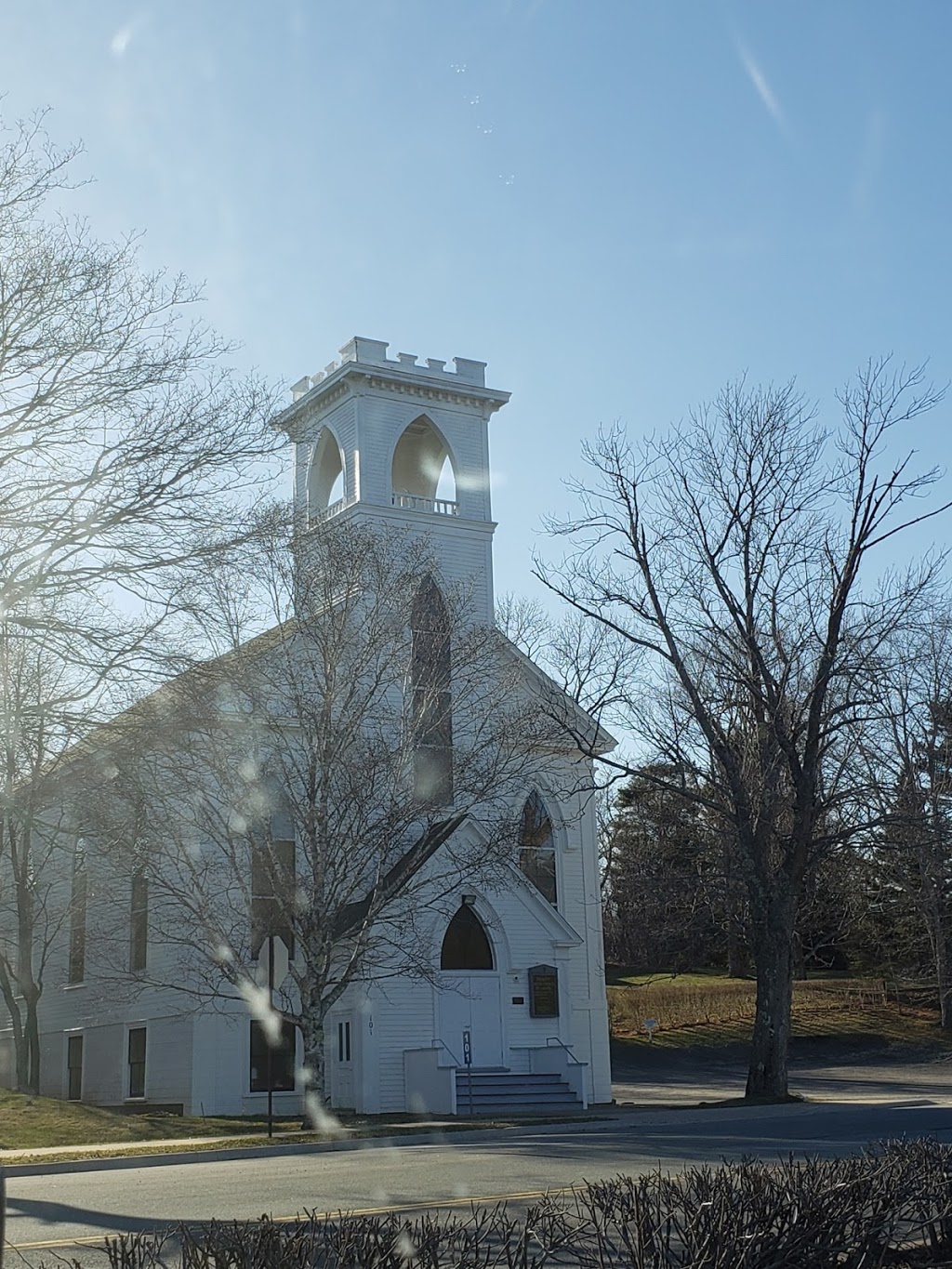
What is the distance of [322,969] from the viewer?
24.0m

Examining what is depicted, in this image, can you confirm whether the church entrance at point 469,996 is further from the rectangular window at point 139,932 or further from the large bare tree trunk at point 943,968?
the large bare tree trunk at point 943,968

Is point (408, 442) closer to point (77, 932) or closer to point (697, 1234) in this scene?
point (77, 932)

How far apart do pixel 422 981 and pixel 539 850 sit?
5588mm

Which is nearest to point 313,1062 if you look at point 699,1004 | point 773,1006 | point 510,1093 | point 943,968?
point 510,1093

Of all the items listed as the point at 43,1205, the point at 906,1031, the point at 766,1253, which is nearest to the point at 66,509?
the point at 43,1205

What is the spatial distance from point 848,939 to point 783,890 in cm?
3456

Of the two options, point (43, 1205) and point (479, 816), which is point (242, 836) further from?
point (43, 1205)

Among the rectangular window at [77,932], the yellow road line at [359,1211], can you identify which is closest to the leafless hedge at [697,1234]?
the yellow road line at [359,1211]

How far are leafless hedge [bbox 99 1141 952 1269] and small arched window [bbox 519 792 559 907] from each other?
2710 centimetres

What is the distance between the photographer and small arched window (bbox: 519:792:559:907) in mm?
34188

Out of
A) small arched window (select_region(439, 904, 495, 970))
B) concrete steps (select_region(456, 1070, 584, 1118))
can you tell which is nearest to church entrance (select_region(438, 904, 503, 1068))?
small arched window (select_region(439, 904, 495, 970))

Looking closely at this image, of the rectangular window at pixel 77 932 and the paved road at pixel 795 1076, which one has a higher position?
the rectangular window at pixel 77 932

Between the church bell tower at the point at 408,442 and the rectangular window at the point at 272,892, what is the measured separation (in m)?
8.94

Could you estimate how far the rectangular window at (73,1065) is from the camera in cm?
3478
